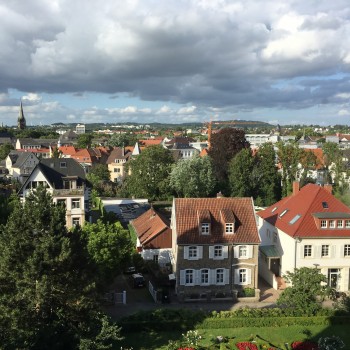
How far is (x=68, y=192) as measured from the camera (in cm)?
4591

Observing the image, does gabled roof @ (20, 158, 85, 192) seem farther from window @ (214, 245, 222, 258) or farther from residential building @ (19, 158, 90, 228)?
window @ (214, 245, 222, 258)

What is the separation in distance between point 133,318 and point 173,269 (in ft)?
34.8

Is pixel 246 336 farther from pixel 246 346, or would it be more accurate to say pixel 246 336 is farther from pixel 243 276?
pixel 243 276

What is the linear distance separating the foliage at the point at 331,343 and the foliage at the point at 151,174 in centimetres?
4977

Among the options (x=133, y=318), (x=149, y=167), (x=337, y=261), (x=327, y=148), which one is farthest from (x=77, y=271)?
(x=327, y=148)

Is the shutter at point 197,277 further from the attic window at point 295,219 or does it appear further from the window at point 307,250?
the attic window at point 295,219

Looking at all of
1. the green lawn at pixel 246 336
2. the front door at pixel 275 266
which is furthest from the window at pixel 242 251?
the green lawn at pixel 246 336

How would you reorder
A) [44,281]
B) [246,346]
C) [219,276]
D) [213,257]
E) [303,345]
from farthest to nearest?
[219,276] → [213,257] → [303,345] → [246,346] → [44,281]

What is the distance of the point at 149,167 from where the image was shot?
245 feet

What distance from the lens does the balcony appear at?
45.4 metres

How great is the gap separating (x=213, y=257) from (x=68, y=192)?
18.1 metres

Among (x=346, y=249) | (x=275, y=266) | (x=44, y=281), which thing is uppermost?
(x=44, y=281)

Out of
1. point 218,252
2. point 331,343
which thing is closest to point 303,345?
point 331,343

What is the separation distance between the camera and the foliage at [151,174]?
243 feet
